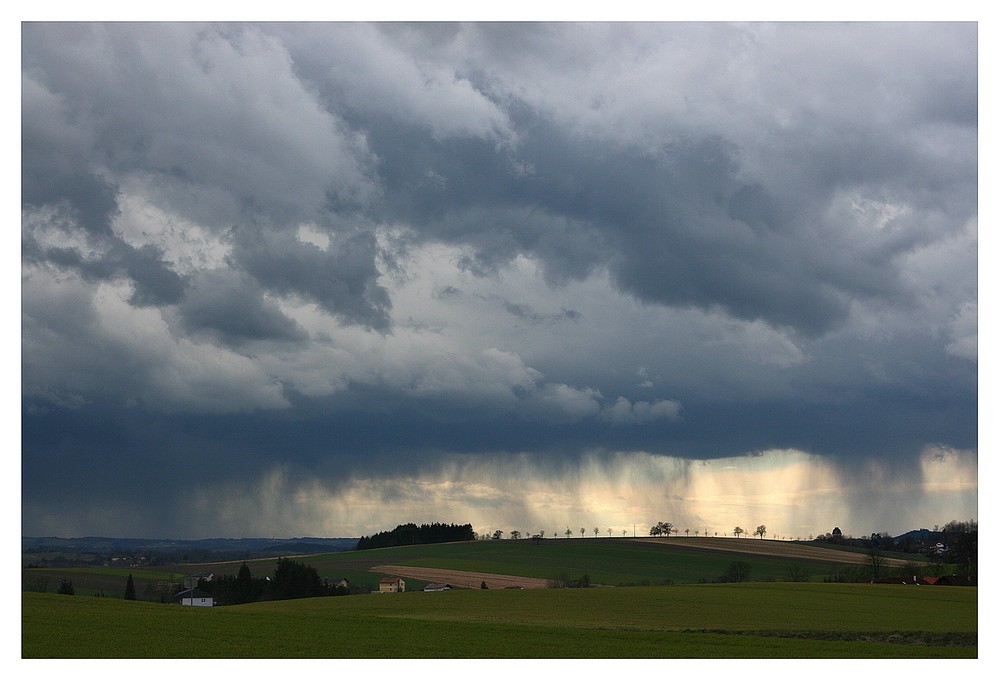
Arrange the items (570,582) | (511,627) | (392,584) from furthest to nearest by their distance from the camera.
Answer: (392,584) < (570,582) < (511,627)

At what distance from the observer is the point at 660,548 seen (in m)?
71.8

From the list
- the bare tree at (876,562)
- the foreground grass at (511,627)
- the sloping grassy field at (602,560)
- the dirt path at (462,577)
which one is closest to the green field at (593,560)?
the sloping grassy field at (602,560)

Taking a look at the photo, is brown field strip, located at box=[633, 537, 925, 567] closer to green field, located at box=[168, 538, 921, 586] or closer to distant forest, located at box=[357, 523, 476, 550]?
green field, located at box=[168, 538, 921, 586]

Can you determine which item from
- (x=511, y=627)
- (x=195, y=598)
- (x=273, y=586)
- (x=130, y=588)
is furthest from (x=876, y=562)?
(x=130, y=588)

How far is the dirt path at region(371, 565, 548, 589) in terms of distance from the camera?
54062 mm

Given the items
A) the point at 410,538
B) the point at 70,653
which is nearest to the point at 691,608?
the point at 70,653

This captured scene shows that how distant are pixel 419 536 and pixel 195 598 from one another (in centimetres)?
2377

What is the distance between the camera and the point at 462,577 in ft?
192

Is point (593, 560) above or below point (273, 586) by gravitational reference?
above

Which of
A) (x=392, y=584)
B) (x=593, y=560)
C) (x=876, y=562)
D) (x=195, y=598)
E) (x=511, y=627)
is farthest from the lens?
(x=593, y=560)

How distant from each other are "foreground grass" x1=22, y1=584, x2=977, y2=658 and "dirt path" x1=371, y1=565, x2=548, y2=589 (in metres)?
10.3

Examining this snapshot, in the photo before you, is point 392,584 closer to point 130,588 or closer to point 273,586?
point 273,586

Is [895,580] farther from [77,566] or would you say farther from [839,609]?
[77,566]

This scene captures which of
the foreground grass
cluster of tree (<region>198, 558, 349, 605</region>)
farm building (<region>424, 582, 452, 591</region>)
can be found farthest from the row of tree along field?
the foreground grass
